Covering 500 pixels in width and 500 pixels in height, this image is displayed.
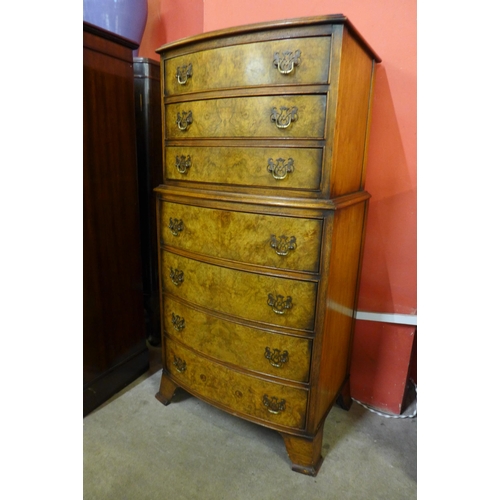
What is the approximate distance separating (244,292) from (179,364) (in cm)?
57

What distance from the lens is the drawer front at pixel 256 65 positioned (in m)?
1.07

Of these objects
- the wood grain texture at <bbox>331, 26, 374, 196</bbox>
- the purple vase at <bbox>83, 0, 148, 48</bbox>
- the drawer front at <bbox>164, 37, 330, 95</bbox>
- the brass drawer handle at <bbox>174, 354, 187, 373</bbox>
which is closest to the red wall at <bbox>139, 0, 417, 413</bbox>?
the wood grain texture at <bbox>331, 26, 374, 196</bbox>

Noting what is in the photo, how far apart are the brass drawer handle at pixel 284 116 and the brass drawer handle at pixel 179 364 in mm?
1099

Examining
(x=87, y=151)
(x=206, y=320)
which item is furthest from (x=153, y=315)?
(x=87, y=151)

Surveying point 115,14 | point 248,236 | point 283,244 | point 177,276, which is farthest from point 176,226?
point 115,14

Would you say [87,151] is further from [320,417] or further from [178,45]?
[320,417]

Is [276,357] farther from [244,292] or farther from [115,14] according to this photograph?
[115,14]

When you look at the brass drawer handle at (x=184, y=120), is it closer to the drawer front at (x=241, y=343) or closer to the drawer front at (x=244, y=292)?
the drawer front at (x=244, y=292)

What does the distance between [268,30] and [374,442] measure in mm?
1643

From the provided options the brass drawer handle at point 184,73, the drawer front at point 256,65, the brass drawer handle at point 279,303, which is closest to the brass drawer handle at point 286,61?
the drawer front at point 256,65

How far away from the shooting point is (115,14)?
6.22 feet

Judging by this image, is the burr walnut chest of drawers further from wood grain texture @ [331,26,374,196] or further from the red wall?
the red wall

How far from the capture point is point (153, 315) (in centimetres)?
224

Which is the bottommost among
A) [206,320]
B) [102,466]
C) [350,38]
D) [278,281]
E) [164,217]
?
[102,466]
